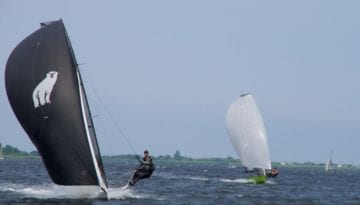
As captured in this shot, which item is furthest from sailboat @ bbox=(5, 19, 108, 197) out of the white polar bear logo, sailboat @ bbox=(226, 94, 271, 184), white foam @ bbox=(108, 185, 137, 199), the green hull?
sailboat @ bbox=(226, 94, 271, 184)

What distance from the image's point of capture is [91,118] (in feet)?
126

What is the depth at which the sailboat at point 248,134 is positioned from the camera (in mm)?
78438

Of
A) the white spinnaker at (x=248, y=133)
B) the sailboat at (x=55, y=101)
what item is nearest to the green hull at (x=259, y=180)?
the white spinnaker at (x=248, y=133)

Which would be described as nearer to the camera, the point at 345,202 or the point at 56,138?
the point at 56,138

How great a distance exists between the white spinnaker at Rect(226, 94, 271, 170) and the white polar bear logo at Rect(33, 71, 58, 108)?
42.2 metres

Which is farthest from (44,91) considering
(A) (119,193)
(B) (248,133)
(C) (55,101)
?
(B) (248,133)

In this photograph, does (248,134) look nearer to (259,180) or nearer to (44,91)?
(259,180)

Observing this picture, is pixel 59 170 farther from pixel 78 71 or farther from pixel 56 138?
pixel 78 71

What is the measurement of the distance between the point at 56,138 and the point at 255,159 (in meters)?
41.8

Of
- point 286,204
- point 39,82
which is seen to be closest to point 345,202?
point 286,204

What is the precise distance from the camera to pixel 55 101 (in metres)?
37.8

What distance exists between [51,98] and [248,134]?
4405 centimetres

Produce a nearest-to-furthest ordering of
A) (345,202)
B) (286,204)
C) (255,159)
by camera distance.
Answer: (286,204)
(345,202)
(255,159)

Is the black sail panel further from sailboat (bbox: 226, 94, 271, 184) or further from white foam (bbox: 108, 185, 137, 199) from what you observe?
sailboat (bbox: 226, 94, 271, 184)
